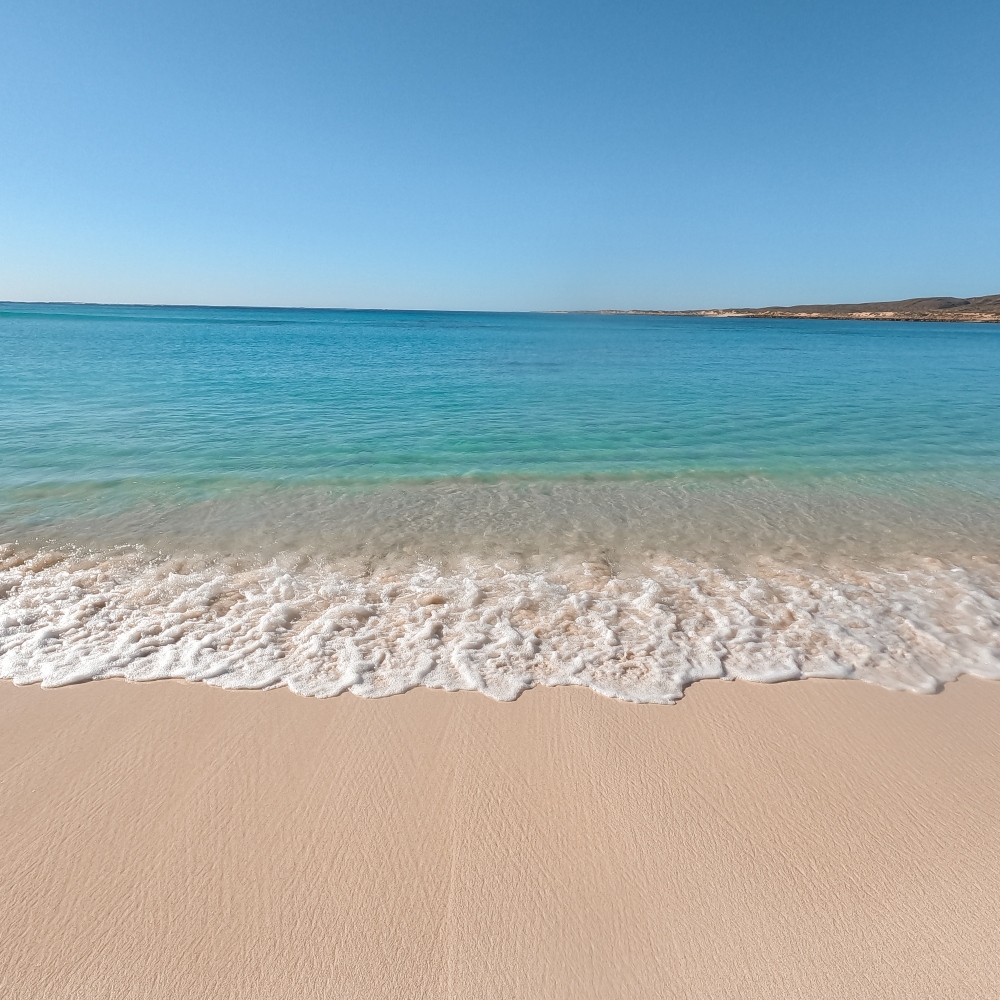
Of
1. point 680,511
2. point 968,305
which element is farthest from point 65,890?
point 968,305

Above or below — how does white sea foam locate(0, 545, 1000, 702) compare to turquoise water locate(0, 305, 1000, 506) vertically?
above

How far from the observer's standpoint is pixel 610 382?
25203mm

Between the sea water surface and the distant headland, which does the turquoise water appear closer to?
the sea water surface

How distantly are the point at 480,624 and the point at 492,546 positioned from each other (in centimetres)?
211

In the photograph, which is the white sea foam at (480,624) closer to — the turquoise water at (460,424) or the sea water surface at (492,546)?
the sea water surface at (492,546)

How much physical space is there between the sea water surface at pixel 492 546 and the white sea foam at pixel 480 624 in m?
0.03

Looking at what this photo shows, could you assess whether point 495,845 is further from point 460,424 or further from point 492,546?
point 460,424

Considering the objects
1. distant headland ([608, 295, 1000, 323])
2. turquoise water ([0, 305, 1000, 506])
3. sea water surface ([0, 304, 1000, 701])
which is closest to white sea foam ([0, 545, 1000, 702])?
sea water surface ([0, 304, 1000, 701])

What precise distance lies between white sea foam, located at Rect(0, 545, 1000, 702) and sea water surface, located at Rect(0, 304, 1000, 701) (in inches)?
1.2

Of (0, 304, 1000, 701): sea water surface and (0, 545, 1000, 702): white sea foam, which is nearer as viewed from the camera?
(0, 545, 1000, 702): white sea foam

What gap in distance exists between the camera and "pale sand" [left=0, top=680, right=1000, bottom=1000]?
2.62m

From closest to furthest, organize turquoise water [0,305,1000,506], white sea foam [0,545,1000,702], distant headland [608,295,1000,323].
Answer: white sea foam [0,545,1000,702] → turquoise water [0,305,1000,506] → distant headland [608,295,1000,323]

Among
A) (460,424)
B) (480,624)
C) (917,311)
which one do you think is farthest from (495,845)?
(917,311)

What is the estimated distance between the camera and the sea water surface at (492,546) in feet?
16.4
